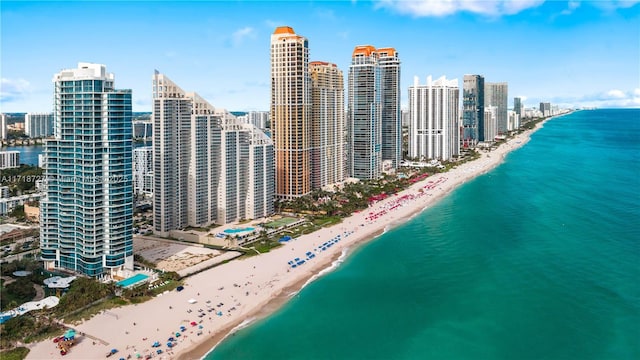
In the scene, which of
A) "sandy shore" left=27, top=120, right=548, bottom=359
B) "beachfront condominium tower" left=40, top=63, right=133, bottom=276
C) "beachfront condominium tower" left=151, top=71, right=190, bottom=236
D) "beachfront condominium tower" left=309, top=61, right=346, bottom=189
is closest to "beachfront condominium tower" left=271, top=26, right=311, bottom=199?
"beachfront condominium tower" left=309, top=61, right=346, bottom=189

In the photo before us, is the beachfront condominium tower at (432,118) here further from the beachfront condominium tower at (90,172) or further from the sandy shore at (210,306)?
the beachfront condominium tower at (90,172)

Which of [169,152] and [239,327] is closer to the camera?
[239,327]

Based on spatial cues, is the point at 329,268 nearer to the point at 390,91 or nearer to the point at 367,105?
the point at 367,105

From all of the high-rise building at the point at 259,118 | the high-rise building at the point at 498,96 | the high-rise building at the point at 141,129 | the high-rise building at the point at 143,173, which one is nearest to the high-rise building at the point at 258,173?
the high-rise building at the point at 143,173

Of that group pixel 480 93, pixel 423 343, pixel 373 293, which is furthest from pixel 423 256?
pixel 480 93

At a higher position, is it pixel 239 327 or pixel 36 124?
pixel 36 124

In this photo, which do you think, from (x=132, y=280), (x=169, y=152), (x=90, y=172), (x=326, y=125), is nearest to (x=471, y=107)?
(x=326, y=125)

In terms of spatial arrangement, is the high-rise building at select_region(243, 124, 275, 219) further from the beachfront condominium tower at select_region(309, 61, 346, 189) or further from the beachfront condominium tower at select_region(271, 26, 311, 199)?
the beachfront condominium tower at select_region(309, 61, 346, 189)
